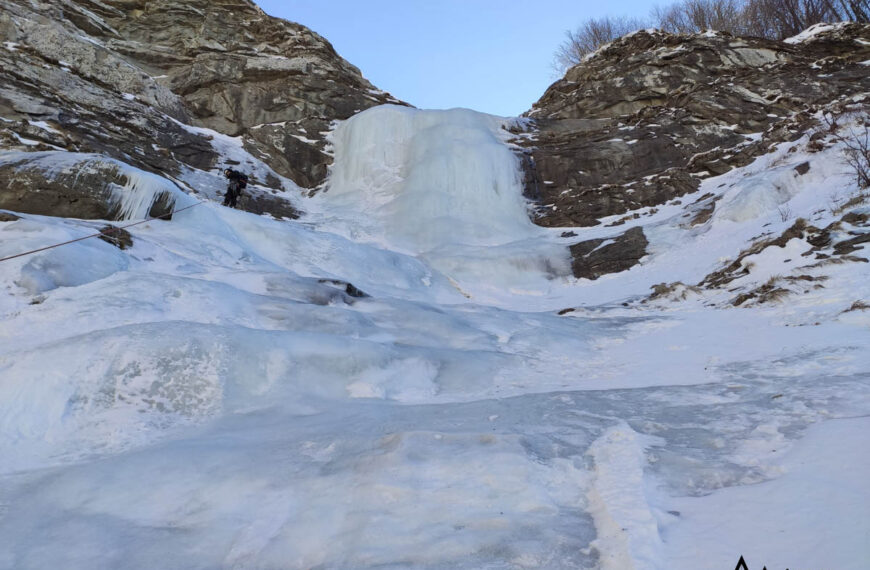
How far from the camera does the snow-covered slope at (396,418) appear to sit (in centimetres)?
209

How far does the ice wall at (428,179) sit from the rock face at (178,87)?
1.51 metres

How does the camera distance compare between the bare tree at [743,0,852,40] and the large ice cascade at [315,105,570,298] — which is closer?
the large ice cascade at [315,105,570,298]

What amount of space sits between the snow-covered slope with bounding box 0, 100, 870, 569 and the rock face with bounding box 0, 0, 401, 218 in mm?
6201

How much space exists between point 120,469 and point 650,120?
17.4 meters

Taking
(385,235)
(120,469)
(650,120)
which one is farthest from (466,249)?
(120,469)

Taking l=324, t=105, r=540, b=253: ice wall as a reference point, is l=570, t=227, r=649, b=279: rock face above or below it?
below

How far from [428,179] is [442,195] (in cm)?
81

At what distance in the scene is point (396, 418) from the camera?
365 cm

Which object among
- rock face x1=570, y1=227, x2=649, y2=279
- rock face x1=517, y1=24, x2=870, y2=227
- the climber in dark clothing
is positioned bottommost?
rock face x1=570, y1=227, x2=649, y2=279

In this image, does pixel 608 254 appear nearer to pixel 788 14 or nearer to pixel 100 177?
pixel 100 177

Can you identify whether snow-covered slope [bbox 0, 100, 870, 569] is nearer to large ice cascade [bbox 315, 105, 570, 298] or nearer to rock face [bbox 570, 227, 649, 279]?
rock face [bbox 570, 227, 649, 279]

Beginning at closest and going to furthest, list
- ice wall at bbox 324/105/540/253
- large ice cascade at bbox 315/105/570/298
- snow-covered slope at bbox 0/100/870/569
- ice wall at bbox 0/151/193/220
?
snow-covered slope at bbox 0/100/870/569 < ice wall at bbox 0/151/193/220 < large ice cascade at bbox 315/105/570/298 < ice wall at bbox 324/105/540/253

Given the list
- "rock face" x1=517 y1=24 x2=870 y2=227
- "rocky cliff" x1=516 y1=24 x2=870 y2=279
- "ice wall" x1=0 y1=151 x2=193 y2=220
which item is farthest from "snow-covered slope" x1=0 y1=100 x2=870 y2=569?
"rock face" x1=517 y1=24 x2=870 y2=227

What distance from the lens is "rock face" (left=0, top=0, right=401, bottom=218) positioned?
13.4 meters
